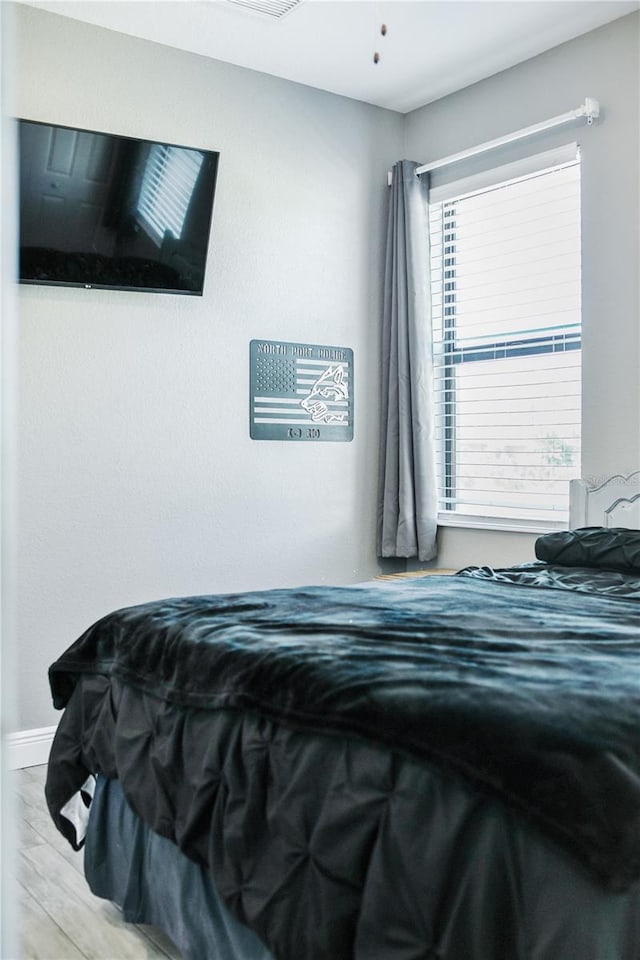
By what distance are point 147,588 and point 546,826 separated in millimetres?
2643

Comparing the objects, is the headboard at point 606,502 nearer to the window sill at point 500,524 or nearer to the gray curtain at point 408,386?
the window sill at point 500,524

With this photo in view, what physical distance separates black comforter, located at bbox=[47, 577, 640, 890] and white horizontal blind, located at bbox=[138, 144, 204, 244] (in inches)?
70.4

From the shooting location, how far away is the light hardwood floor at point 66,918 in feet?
6.40

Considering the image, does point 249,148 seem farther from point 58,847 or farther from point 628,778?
point 628,778

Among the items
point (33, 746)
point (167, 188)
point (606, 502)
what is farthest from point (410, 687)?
point (167, 188)

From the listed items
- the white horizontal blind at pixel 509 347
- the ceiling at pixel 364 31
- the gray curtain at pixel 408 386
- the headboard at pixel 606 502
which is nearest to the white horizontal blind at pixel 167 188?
the ceiling at pixel 364 31

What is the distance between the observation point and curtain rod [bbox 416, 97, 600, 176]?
343 cm

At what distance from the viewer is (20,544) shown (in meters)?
3.32

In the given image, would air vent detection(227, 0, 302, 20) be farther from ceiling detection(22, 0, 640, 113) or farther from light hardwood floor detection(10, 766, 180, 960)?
light hardwood floor detection(10, 766, 180, 960)

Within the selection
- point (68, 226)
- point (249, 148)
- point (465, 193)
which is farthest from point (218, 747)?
point (465, 193)

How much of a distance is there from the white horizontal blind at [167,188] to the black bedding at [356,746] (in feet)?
6.09

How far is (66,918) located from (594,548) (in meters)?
1.88

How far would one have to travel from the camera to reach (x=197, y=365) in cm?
370

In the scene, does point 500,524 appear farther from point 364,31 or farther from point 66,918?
point 66,918
